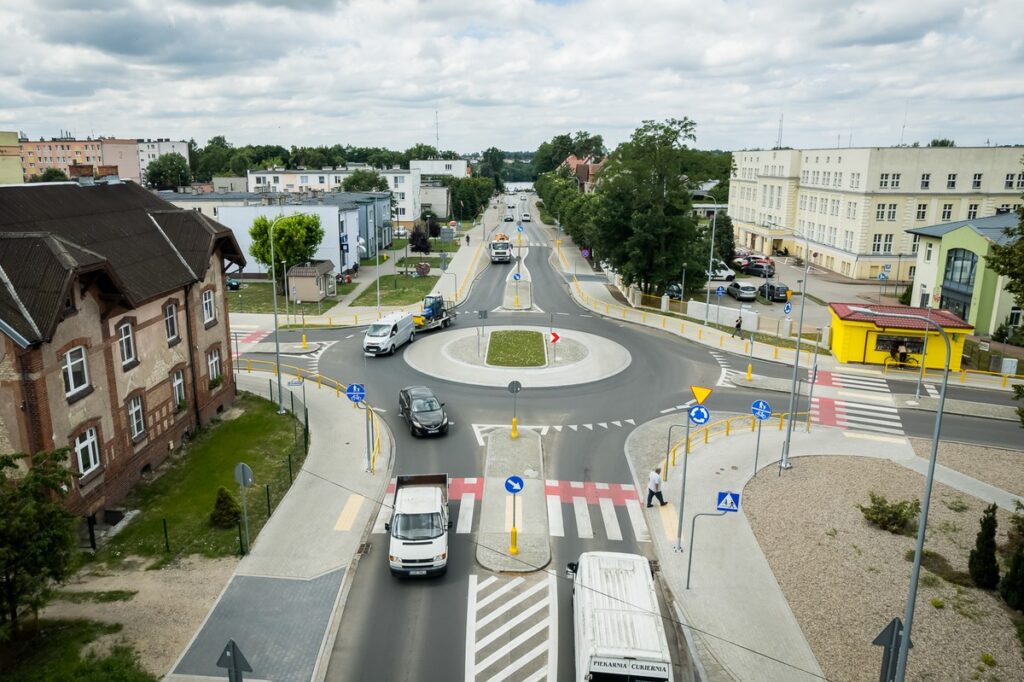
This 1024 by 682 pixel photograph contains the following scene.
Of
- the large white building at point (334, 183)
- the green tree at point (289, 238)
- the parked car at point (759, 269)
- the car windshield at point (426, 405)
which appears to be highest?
the large white building at point (334, 183)

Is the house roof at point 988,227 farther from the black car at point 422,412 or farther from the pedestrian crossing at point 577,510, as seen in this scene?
the black car at point 422,412

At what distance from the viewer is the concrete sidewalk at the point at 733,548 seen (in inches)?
611

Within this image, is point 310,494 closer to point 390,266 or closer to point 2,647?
point 2,647

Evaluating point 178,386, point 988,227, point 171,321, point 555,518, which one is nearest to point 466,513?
point 555,518

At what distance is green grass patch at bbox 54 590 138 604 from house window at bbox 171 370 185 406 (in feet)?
34.3

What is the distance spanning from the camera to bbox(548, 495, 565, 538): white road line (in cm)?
2070

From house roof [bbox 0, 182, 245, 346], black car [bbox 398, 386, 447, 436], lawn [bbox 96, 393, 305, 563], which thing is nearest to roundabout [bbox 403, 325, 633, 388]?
black car [bbox 398, 386, 447, 436]

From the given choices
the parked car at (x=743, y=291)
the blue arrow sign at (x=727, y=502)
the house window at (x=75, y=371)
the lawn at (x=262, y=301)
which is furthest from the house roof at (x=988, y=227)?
the house window at (x=75, y=371)

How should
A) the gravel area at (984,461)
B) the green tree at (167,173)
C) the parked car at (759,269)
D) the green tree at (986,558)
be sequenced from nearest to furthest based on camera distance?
the green tree at (986,558) → the gravel area at (984,461) → the parked car at (759,269) → the green tree at (167,173)

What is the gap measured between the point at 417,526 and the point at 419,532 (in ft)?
0.69

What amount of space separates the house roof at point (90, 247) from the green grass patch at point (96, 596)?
21.3 feet

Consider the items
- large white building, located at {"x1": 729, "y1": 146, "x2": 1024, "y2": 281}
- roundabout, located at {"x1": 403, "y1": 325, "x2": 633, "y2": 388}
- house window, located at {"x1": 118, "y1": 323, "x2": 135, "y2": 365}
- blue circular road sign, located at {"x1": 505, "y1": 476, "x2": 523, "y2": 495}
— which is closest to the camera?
blue circular road sign, located at {"x1": 505, "y1": 476, "x2": 523, "y2": 495}

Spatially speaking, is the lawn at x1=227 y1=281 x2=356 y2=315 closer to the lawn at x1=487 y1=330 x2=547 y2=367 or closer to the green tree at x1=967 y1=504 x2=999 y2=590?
the lawn at x1=487 y1=330 x2=547 y2=367

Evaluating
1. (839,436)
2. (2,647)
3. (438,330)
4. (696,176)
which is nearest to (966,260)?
(696,176)
